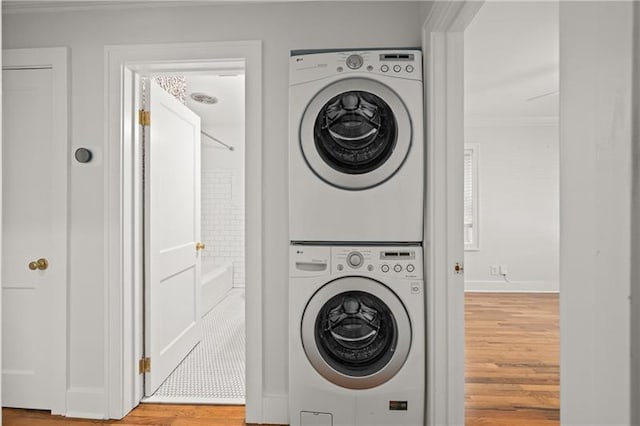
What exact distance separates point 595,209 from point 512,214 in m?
5.72

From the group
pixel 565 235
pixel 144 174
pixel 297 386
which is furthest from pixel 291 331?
pixel 565 235

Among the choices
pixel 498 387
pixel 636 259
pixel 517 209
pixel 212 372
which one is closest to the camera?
Result: pixel 636 259

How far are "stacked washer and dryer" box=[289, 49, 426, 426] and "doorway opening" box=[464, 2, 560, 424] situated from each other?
2.60 feet

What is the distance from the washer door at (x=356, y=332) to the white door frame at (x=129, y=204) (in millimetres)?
401

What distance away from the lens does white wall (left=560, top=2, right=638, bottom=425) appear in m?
0.65

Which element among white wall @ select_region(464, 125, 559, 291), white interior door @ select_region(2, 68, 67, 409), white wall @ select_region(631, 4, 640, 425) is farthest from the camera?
white wall @ select_region(464, 125, 559, 291)

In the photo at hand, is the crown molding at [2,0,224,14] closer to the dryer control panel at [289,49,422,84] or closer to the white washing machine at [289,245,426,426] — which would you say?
the dryer control panel at [289,49,422,84]

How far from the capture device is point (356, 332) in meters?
2.08

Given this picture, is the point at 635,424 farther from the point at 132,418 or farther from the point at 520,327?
the point at 520,327

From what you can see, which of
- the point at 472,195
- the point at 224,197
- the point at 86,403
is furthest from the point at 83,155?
the point at 472,195

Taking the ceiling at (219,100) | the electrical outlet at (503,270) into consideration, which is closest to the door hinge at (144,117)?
the ceiling at (219,100)

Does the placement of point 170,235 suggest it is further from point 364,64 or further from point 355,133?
point 364,64

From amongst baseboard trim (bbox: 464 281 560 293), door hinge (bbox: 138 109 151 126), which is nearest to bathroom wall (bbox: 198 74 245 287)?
baseboard trim (bbox: 464 281 560 293)

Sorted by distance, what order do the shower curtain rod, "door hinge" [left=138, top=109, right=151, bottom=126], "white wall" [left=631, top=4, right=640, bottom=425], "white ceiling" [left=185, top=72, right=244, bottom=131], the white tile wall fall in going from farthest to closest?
the white tile wall → the shower curtain rod → "white ceiling" [left=185, top=72, right=244, bottom=131] → "door hinge" [left=138, top=109, right=151, bottom=126] → "white wall" [left=631, top=4, right=640, bottom=425]
